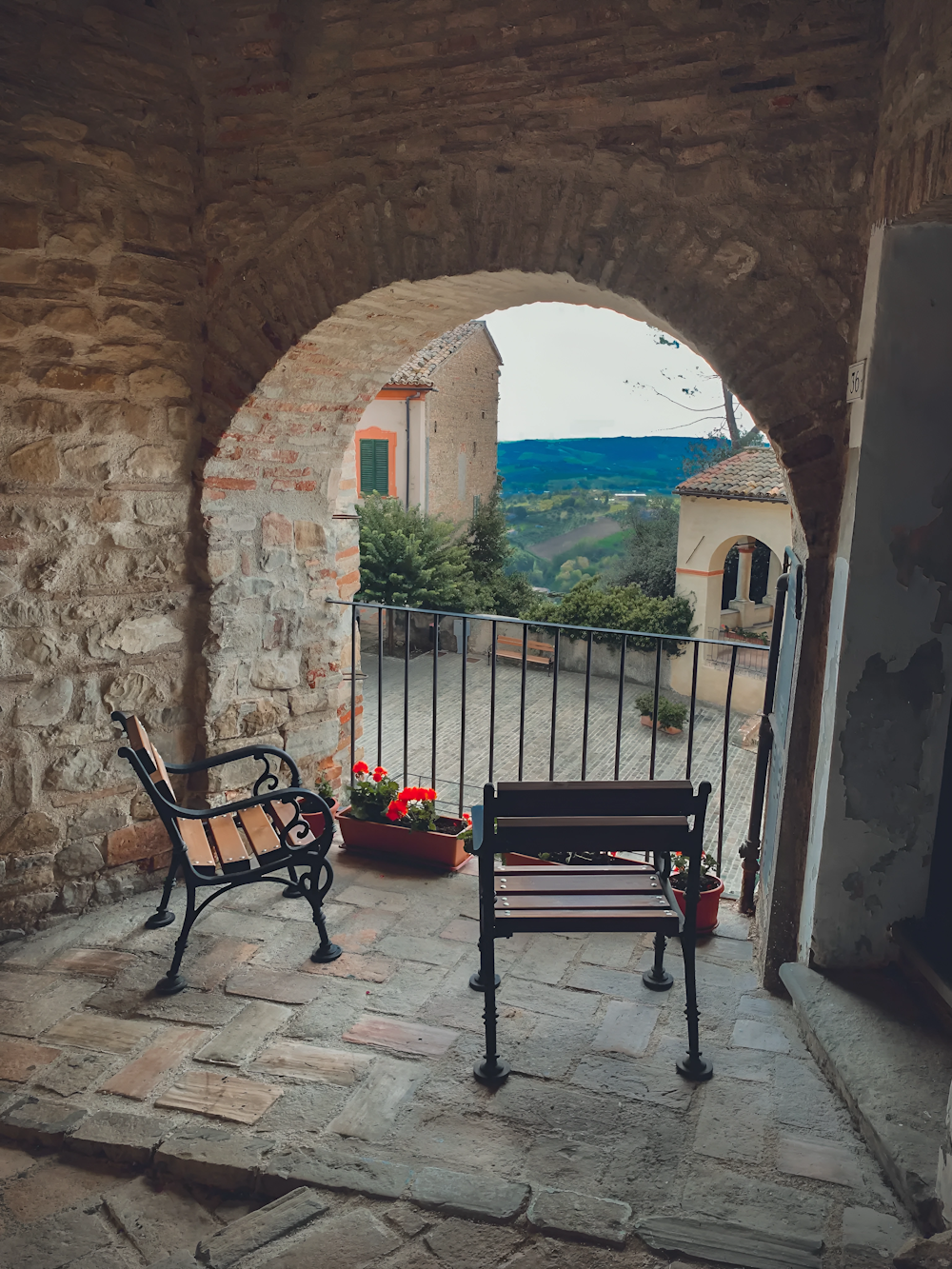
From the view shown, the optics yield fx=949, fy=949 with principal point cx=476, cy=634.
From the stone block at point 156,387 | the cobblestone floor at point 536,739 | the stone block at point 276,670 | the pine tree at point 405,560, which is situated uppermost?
the stone block at point 156,387

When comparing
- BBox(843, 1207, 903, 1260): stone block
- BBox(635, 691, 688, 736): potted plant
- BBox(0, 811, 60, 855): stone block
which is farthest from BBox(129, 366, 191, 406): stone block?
BBox(635, 691, 688, 736): potted plant

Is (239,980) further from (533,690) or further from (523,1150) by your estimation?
(533,690)

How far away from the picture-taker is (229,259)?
132 inches

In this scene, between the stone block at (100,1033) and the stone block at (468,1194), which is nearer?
the stone block at (468,1194)

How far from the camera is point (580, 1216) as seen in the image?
1951 millimetres

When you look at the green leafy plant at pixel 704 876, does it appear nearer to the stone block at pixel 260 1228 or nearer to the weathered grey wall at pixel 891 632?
the weathered grey wall at pixel 891 632

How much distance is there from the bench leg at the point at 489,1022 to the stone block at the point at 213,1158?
0.56 meters

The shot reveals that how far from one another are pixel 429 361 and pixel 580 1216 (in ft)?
56.1

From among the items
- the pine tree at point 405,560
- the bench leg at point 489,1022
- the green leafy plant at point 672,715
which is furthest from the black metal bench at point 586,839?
the pine tree at point 405,560

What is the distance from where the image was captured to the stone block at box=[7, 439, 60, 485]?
10.2ft

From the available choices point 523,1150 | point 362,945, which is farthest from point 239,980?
point 523,1150

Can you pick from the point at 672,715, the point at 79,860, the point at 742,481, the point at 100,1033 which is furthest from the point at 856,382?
the point at 742,481

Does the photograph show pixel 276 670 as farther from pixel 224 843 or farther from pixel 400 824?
pixel 224 843

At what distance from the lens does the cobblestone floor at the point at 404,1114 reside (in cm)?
193
